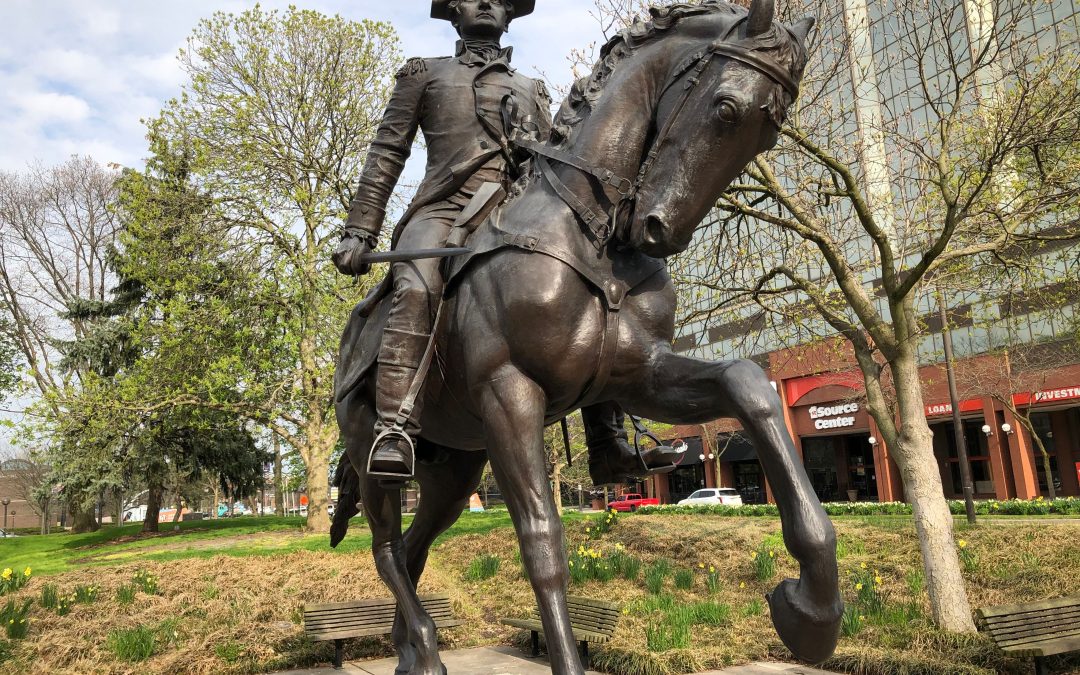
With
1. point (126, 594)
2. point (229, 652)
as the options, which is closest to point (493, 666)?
point (229, 652)

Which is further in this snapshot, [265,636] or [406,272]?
[265,636]

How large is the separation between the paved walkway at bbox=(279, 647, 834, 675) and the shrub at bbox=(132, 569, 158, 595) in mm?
3874

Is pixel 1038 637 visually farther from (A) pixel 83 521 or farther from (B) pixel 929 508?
(A) pixel 83 521

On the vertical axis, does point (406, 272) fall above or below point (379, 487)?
above

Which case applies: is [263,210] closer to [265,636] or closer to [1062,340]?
[265,636]

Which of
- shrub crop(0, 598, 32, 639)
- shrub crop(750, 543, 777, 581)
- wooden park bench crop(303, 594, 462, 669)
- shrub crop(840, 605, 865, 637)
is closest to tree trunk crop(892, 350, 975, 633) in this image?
shrub crop(840, 605, 865, 637)

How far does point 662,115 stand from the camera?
3.08m

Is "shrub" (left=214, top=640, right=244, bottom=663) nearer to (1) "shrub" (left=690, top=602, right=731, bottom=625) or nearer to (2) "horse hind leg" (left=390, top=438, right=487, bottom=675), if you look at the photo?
(1) "shrub" (left=690, top=602, right=731, bottom=625)

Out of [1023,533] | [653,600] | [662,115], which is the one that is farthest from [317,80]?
[662,115]

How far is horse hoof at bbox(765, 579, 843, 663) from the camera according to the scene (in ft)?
8.37

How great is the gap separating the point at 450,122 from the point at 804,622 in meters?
2.81

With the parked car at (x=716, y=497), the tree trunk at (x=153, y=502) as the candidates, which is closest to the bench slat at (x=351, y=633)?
the tree trunk at (x=153, y=502)

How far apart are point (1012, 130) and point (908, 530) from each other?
7487mm

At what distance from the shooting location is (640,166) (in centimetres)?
318
